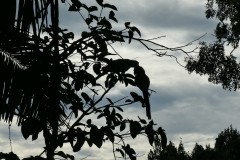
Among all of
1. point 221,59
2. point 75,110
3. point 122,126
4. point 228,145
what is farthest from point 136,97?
point 228,145

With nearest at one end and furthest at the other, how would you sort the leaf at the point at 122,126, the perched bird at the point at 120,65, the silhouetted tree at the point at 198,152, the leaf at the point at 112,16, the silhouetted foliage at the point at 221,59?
the perched bird at the point at 120,65 < the leaf at the point at 122,126 < the leaf at the point at 112,16 < the silhouetted foliage at the point at 221,59 < the silhouetted tree at the point at 198,152

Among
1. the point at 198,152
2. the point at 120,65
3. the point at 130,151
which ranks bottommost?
the point at 130,151

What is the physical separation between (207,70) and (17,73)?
Result: 15848mm

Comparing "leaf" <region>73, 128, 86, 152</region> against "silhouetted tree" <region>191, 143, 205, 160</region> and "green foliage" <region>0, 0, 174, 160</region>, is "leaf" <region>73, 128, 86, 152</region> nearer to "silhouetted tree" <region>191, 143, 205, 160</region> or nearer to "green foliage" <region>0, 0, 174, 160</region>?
"green foliage" <region>0, 0, 174, 160</region>

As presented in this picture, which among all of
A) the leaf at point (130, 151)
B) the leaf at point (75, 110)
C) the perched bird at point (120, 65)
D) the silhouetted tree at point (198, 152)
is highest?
the silhouetted tree at point (198, 152)

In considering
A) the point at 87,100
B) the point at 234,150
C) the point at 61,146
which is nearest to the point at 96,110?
the point at 87,100

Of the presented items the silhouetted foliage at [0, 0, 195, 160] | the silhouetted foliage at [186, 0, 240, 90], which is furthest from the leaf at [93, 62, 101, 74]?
the silhouetted foliage at [186, 0, 240, 90]

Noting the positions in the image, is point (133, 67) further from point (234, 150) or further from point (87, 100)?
point (234, 150)

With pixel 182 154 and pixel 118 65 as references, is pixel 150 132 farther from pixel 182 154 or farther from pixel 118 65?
pixel 182 154

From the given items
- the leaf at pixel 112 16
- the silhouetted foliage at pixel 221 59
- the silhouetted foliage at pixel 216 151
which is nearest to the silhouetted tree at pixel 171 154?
the silhouetted foliage at pixel 216 151

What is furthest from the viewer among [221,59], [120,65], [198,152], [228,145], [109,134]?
[198,152]

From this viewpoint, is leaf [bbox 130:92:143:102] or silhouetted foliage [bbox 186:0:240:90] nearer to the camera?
leaf [bbox 130:92:143:102]

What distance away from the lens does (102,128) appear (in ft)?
10.9

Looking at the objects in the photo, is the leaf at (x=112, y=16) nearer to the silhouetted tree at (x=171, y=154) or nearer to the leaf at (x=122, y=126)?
the leaf at (x=122, y=126)
